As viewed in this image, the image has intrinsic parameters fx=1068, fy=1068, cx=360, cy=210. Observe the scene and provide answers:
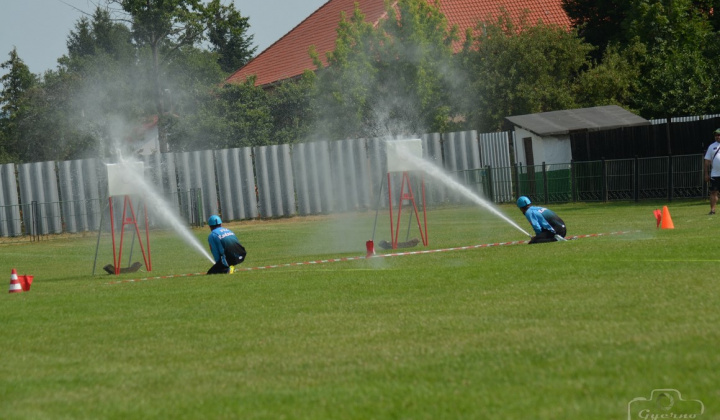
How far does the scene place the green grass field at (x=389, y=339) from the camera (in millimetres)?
6977

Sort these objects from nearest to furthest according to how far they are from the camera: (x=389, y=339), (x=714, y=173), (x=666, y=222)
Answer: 1. (x=389, y=339)
2. (x=666, y=222)
3. (x=714, y=173)

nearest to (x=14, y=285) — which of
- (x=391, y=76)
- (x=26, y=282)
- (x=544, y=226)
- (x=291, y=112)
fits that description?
(x=26, y=282)

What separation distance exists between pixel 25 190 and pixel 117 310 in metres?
28.4

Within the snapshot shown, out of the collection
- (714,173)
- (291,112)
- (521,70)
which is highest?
(521,70)

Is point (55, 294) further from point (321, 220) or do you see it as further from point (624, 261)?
point (321, 220)

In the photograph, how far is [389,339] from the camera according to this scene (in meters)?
9.34

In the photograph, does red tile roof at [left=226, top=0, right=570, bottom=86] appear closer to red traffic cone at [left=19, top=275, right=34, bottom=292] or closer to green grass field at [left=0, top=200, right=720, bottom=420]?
red traffic cone at [left=19, top=275, right=34, bottom=292]

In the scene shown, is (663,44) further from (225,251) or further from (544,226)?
(225,251)

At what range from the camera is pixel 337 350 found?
9.03m

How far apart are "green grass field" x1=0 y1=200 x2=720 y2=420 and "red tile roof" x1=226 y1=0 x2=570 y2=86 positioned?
48602mm

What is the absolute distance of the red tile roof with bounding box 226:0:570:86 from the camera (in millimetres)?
65312

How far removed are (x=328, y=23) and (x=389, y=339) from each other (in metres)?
62.2

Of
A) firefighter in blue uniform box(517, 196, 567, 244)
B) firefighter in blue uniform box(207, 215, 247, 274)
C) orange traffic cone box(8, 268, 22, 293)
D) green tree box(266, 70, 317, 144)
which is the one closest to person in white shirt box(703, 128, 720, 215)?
firefighter in blue uniform box(517, 196, 567, 244)

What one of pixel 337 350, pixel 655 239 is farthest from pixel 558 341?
pixel 655 239
